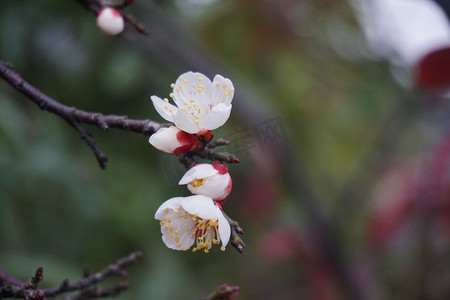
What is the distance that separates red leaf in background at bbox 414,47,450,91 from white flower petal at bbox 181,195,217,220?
1.47 meters

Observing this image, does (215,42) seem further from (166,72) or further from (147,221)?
(147,221)

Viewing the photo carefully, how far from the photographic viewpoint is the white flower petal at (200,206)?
699mm

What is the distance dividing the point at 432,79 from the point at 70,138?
1.54 m

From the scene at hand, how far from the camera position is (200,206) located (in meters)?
0.71

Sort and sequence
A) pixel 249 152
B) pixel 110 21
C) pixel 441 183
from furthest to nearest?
1. pixel 441 183
2. pixel 249 152
3. pixel 110 21

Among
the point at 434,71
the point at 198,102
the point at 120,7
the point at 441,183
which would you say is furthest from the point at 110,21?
the point at 441,183

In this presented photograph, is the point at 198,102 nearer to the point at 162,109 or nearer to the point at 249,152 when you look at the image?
the point at 162,109

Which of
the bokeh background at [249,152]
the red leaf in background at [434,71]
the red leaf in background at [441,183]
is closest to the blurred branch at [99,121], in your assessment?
the bokeh background at [249,152]

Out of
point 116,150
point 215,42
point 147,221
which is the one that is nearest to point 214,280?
point 147,221

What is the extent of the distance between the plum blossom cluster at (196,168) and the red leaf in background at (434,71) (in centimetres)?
135

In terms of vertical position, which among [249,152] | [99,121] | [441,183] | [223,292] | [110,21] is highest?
[441,183]

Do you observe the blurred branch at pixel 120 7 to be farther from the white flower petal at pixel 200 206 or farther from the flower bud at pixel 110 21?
the white flower petal at pixel 200 206

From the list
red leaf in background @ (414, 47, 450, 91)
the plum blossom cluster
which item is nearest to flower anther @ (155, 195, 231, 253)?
the plum blossom cluster

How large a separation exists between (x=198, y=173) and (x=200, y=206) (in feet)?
0.17
